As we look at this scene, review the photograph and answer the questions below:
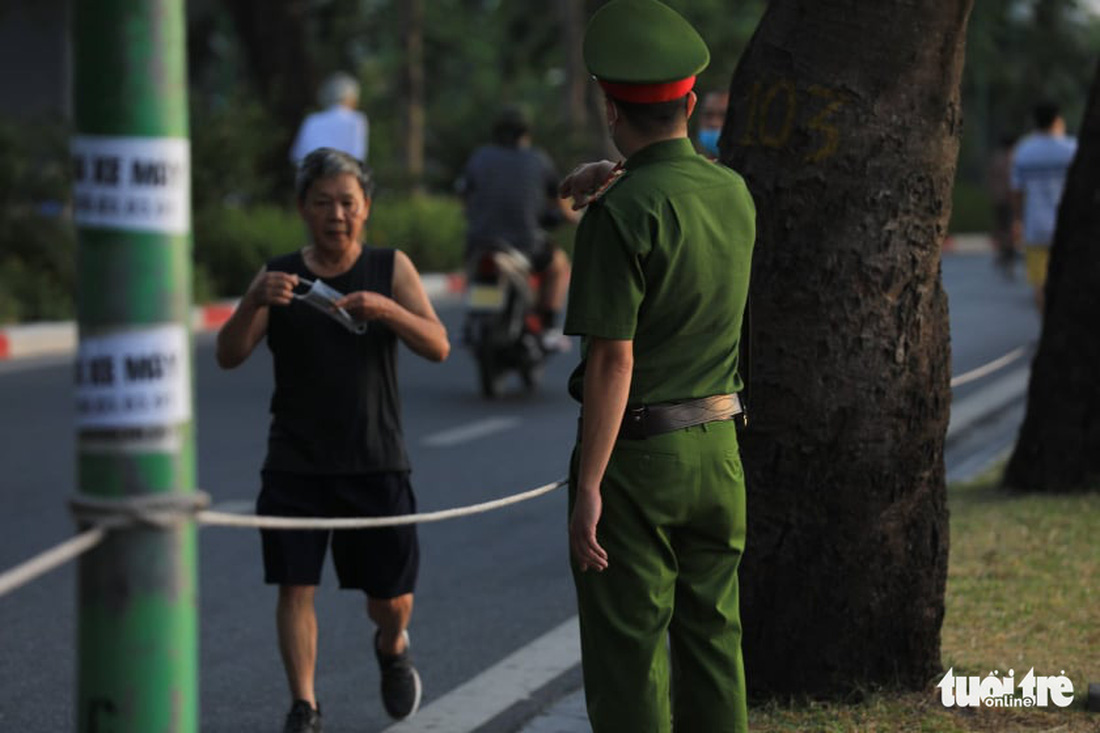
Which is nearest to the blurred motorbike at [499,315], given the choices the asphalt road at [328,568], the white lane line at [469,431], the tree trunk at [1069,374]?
the asphalt road at [328,568]

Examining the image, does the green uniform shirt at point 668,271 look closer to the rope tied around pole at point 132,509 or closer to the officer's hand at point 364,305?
the rope tied around pole at point 132,509

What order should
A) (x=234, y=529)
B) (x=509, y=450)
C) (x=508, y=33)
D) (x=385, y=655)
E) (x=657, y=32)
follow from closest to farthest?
1. (x=657, y=32)
2. (x=385, y=655)
3. (x=234, y=529)
4. (x=509, y=450)
5. (x=508, y=33)

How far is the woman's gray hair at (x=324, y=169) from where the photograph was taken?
586 cm

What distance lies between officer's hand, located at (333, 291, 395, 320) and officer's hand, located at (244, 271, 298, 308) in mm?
133

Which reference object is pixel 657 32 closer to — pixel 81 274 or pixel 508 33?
pixel 81 274

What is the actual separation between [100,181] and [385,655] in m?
2.94

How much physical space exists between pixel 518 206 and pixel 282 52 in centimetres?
1264

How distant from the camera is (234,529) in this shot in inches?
368

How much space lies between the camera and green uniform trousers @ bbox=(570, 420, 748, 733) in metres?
4.36

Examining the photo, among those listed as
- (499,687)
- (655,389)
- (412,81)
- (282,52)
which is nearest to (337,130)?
(282,52)

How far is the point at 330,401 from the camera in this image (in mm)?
5738

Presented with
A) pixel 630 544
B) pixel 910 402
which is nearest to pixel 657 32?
pixel 630 544

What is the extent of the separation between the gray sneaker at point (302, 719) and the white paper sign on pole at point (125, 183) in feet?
8.58

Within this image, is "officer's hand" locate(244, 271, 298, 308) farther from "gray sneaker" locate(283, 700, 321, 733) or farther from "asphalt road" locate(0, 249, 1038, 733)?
"asphalt road" locate(0, 249, 1038, 733)
